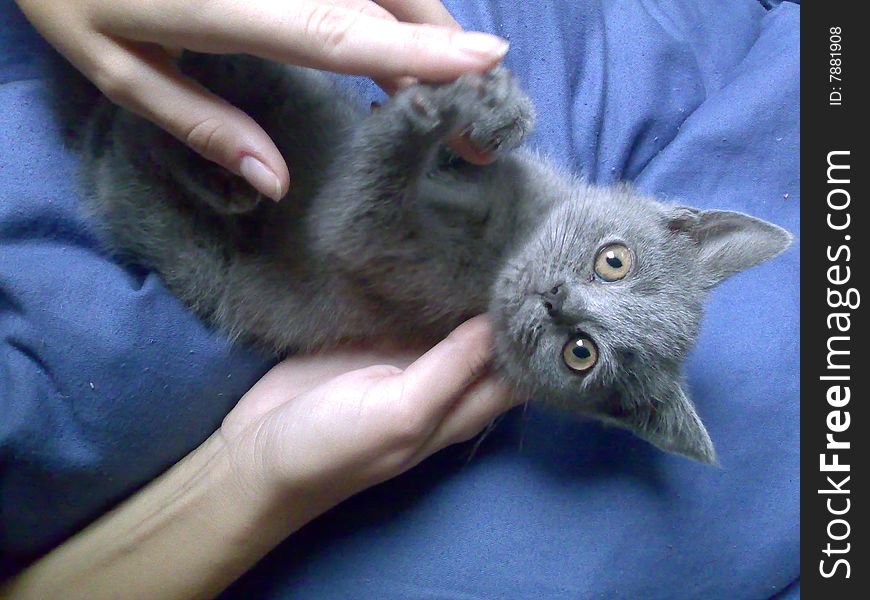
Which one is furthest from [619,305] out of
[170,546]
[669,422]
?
[170,546]

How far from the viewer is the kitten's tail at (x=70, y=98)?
3.50ft

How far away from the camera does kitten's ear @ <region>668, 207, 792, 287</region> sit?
1083 millimetres

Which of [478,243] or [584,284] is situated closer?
[584,284]

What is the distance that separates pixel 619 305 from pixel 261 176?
58 centimetres

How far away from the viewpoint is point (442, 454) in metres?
1.21

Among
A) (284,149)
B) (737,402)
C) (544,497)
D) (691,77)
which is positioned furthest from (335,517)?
(691,77)

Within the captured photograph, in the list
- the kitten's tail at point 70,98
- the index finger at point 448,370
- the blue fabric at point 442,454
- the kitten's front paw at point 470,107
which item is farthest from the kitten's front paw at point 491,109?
the kitten's tail at point 70,98

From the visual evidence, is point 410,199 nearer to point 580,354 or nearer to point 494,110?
point 494,110

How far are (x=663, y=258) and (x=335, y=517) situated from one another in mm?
741

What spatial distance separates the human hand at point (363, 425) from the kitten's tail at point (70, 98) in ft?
1.85

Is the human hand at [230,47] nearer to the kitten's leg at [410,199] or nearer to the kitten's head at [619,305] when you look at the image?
the kitten's leg at [410,199]

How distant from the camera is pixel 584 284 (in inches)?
40.4

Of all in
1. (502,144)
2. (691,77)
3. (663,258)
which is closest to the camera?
(502,144)
